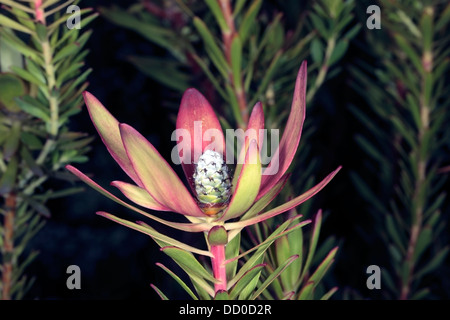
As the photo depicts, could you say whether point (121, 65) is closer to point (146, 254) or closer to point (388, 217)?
point (146, 254)

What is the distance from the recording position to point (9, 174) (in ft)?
1.35

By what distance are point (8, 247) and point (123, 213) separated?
194 mm

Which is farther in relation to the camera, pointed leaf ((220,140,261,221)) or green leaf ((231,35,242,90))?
green leaf ((231,35,242,90))

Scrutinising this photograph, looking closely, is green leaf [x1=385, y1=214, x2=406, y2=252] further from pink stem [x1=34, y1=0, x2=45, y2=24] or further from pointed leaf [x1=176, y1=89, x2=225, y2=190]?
pink stem [x1=34, y1=0, x2=45, y2=24]

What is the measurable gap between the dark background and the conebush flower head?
0.27 m

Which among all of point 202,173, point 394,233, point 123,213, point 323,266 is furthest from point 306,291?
point 123,213

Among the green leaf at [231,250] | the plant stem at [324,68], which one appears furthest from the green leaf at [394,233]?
the green leaf at [231,250]

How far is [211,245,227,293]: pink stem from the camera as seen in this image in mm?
276

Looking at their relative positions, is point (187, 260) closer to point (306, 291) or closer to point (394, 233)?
point (306, 291)

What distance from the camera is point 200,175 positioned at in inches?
11.1

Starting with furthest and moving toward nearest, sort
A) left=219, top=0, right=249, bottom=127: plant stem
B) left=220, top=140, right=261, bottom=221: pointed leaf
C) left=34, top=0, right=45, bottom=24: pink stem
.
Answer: left=219, top=0, right=249, bottom=127: plant stem
left=34, top=0, right=45, bottom=24: pink stem
left=220, top=140, right=261, bottom=221: pointed leaf

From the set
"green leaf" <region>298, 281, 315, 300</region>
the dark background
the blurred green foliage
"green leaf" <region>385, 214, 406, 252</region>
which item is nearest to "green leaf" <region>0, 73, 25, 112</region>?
the blurred green foliage

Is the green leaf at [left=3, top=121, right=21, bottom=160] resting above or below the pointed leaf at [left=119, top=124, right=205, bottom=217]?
above

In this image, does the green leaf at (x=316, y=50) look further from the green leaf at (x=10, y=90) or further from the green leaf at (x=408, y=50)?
the green leaf at (x=10, y=90)
